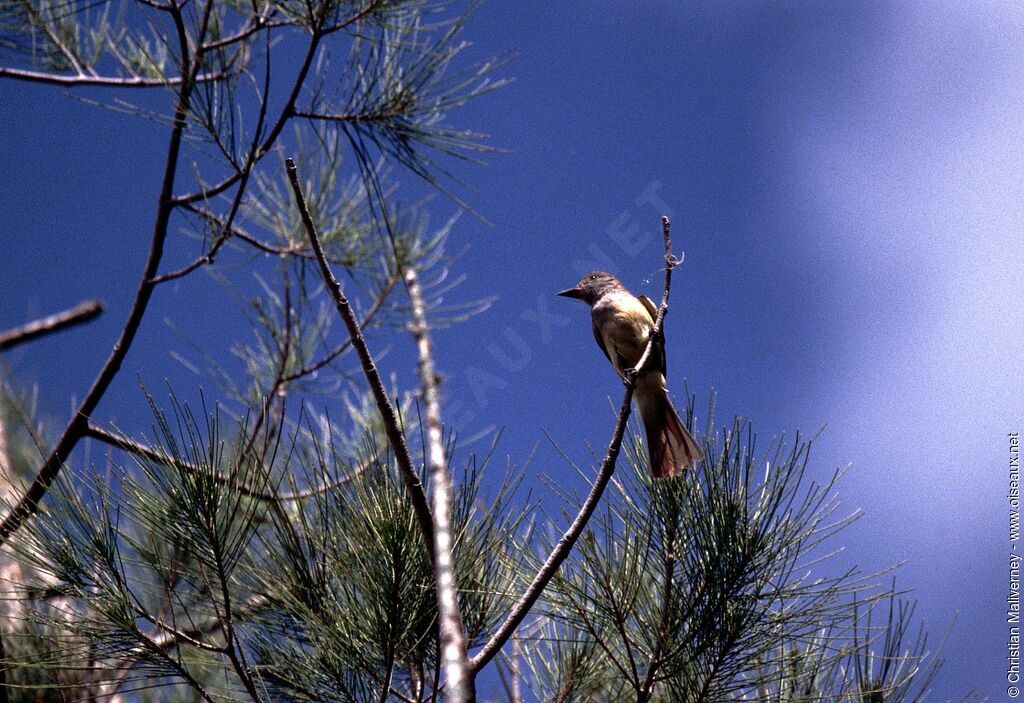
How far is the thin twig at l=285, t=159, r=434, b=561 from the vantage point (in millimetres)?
1106

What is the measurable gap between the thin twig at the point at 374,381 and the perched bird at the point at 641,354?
0.43 meters

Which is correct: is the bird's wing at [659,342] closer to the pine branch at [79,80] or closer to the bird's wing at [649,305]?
the bird's wing at [649,305]

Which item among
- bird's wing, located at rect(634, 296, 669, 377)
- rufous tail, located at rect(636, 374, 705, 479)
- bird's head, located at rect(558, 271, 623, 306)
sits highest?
bird's head, located at rect(558, 271, 623, 306)

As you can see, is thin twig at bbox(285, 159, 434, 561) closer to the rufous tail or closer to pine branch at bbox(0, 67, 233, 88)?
the rufous tail

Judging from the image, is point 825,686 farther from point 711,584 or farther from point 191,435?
point 191,435

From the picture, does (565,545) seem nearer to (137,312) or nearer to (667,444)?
(667,444)

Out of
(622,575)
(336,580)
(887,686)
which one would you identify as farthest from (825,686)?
(336,580)

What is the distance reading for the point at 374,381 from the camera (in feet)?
3.79

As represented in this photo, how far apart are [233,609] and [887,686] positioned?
3.34ft

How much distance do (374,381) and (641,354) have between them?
1.21 metres

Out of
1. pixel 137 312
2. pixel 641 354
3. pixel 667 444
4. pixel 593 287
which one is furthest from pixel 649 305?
pixel 137 312

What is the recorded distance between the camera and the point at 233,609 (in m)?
Result: 1.43

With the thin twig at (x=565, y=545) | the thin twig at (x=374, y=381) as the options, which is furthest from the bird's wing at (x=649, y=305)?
the thin twig at (x=374, y=381)

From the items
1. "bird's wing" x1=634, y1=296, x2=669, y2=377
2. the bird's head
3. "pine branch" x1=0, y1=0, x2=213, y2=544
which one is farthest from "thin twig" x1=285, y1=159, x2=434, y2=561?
the bird's head
